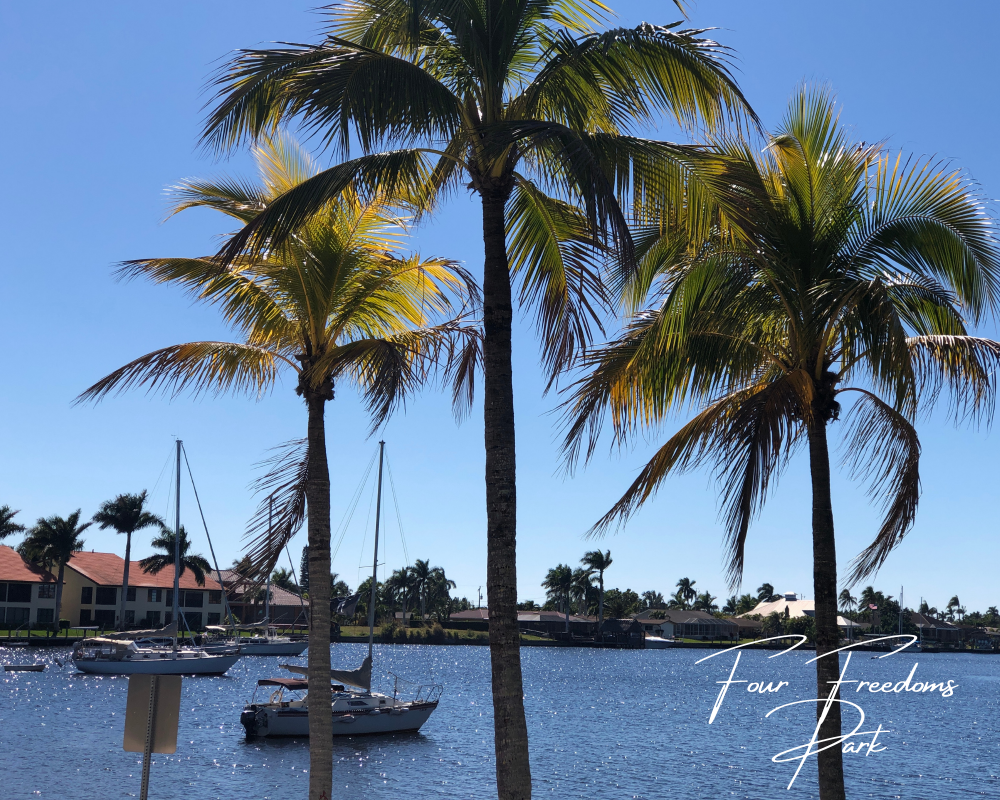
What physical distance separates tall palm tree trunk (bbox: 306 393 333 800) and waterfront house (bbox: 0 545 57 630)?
299 ft

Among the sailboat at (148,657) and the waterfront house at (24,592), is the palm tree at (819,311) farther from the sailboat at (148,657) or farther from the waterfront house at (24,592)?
the waterfront house at (24,592)

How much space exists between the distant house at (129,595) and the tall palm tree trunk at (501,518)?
9331cm

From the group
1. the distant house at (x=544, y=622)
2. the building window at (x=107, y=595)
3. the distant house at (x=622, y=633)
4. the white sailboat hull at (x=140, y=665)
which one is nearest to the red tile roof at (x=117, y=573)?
the building window at (x=107, y=595)

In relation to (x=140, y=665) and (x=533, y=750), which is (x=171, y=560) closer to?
(x=140, y=665)

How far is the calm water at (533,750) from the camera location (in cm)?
3253

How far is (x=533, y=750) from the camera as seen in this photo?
42625 millimetres

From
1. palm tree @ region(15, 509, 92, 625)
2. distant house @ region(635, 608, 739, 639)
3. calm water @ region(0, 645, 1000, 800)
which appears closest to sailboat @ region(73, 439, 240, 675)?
calm water @ region(0, 645, 1000, 800)

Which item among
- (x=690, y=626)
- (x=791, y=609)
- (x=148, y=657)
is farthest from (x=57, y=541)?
(x=791, y=609)

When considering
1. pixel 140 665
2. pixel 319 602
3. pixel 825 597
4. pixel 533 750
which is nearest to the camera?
pixel 825 597

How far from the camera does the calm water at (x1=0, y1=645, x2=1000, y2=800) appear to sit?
32.5 metres

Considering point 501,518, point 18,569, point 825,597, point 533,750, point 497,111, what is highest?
point 497,111

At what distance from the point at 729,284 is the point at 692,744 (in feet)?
135

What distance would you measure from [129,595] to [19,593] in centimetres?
1137

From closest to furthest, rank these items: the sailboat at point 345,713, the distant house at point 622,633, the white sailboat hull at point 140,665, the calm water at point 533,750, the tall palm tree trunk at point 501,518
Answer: the tall palm tree trunk at point 501,518, the calm water at point 533,750, the sailboat at point 345,713, the white sailboat hull at point 140,665, the distant house at point 622,633
